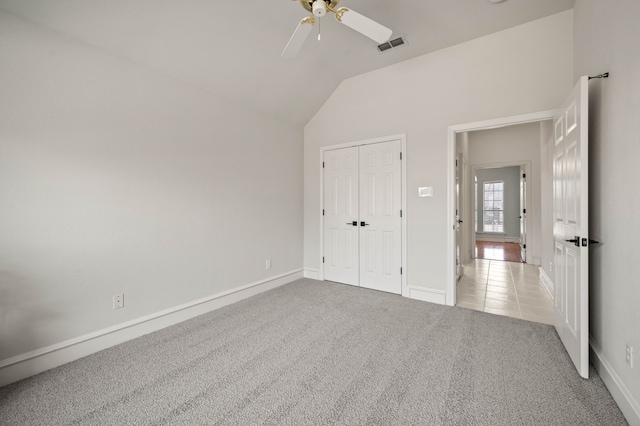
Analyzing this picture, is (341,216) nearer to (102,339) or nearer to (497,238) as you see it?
(102,339)

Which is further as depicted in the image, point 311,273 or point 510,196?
point 510,196

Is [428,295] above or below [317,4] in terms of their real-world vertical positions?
below

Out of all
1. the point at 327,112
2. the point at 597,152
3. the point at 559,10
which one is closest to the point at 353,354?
the point at 597,152

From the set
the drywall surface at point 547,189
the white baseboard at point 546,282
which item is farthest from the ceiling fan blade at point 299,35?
the drywall surface at point 547,189

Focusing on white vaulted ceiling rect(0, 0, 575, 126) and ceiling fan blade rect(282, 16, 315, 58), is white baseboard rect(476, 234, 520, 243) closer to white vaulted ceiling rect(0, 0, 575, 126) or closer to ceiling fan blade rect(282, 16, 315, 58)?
white vaulted ceiling rect(0, 0, 575, 126)

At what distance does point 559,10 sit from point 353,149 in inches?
99.4

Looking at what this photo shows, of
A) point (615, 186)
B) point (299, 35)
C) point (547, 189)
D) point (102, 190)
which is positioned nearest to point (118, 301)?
point (102, 190)

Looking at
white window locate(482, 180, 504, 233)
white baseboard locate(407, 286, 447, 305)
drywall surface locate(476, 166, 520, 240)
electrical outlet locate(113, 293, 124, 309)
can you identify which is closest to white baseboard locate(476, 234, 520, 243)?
drywall surface locate(476, 166, 520, 240)

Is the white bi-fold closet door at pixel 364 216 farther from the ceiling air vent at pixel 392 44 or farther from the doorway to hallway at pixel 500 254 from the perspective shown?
the doorway to hallway at pixel 500 254

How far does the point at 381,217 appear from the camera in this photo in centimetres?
379

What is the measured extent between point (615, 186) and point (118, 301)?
379 centimetres

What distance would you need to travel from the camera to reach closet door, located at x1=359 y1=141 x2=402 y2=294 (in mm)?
3645

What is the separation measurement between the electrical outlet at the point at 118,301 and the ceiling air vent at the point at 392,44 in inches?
148

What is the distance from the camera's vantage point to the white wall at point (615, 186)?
4.80ft
